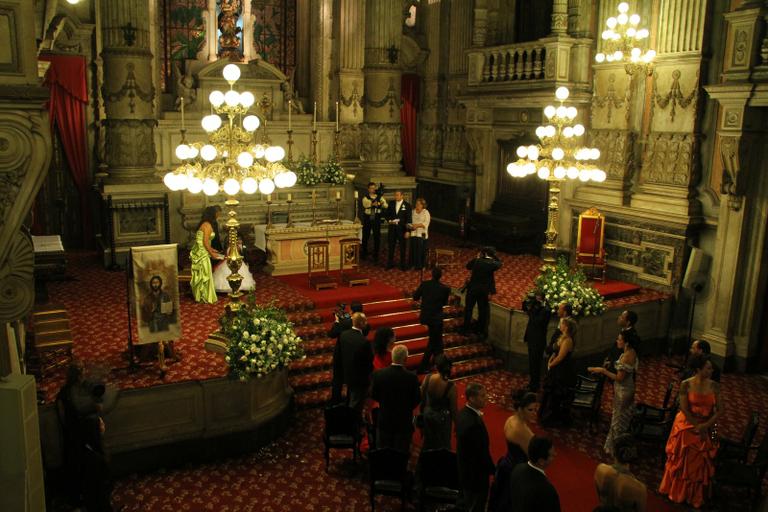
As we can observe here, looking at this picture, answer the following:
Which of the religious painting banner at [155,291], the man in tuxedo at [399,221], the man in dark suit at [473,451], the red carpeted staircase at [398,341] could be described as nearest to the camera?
the man in dark suit at [473,451]

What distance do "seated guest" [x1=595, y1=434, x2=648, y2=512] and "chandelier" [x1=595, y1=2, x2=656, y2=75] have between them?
30.0 ft

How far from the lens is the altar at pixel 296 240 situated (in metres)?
13.2

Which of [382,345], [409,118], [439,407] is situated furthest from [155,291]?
[409,118]

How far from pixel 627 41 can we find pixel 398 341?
21.8 feet

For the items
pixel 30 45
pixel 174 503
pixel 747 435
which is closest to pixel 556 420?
pixel 747 435

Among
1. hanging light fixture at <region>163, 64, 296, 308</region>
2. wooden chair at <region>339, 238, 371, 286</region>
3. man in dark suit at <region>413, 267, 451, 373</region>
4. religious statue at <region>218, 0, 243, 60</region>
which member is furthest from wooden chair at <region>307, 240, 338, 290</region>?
religious statue at <region>218, 0, 243, 60</region>

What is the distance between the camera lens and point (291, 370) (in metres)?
9.72

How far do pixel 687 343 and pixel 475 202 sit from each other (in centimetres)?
681

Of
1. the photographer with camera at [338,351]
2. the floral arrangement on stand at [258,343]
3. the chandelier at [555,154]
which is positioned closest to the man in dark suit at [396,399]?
the photographer with camera at [338,351]

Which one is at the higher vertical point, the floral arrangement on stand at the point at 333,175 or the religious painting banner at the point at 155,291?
the floral arrangement on stand at the point at 333,175

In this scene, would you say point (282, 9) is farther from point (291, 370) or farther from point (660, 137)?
point (291, 370)

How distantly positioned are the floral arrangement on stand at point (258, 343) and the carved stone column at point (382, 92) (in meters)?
9.50

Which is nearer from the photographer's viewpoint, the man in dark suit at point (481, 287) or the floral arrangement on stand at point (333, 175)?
the man in dark suit at point (481, 287)

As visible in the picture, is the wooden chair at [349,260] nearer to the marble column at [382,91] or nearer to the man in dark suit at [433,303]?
the man in dark suit at [433,303]
